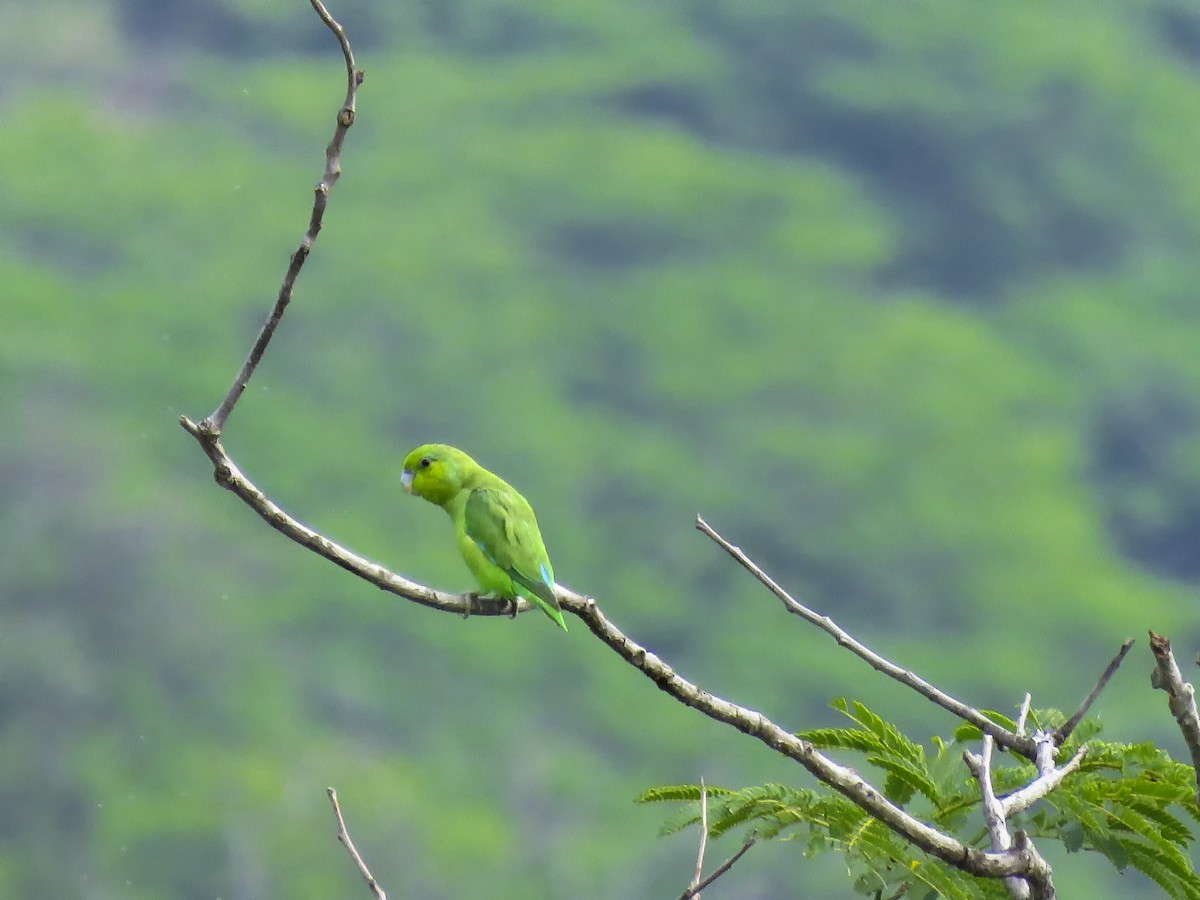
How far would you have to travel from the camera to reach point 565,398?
59.9 m

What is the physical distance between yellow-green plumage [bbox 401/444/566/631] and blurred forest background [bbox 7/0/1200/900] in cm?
3412

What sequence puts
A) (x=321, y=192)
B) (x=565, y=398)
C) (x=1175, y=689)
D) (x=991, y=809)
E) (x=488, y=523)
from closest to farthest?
(x=321, y=192)
(x=1175, y=689)
(x=991, y=809)
(x=488, y=523)
(x=565, y=398)

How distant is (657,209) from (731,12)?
31.9ft

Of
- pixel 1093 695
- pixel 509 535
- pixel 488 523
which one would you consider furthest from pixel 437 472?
pixel 1093 695

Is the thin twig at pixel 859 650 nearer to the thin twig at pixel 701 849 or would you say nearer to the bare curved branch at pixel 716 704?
the bare curved branch at pixel 716 704

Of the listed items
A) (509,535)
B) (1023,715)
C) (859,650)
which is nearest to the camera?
(859,650)

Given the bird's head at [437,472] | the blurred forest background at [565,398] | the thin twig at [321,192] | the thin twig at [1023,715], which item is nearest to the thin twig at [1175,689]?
the thin twig at [1023,715]

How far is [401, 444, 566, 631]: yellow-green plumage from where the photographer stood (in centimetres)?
537

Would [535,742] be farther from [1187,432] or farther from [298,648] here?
[1187,432]

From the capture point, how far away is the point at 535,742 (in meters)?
50.3

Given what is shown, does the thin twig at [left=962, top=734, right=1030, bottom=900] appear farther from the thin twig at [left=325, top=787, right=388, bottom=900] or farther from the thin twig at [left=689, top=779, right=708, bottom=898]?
the thin twig at [left=325, top=787, right=388, bottom=900]

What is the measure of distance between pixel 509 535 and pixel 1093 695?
2374 millimetres

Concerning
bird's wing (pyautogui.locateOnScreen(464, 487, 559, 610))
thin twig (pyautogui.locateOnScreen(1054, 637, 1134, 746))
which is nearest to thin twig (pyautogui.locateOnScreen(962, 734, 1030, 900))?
thin twig (pyautogui.locateOnScreen(1054, 637, 1134, 746))

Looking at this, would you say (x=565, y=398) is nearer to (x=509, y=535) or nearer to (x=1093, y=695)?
(x=509, y=535)
